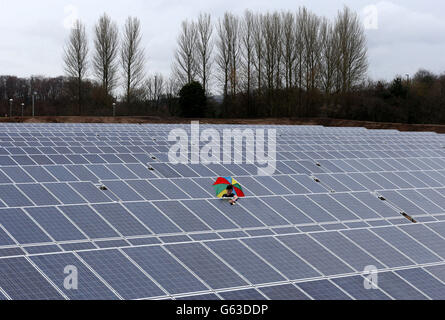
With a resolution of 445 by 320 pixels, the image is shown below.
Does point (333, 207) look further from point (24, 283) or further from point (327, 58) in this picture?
point (327, 58)

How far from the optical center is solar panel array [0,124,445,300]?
1584 cm

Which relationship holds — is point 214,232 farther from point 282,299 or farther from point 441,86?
→ point 441,86

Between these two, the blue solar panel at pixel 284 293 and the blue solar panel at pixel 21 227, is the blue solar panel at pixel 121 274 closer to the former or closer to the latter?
the blue solar panel at pixel 21 227

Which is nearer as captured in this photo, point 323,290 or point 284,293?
point 284,293

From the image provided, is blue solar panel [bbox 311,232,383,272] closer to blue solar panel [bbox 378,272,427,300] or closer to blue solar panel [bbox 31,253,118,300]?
blue solar panel [bbox 378,272,427,300]

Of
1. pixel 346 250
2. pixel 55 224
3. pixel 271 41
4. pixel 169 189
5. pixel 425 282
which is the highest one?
pixel 271 41

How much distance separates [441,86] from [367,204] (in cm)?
9428

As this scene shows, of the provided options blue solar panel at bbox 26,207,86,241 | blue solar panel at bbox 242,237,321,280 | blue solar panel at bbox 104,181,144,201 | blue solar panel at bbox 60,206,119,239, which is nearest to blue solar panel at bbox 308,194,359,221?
blue solar panel at bbox 242,237,321,280

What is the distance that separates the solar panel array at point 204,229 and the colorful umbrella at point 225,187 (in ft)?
1.48

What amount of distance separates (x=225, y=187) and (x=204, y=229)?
3.92m

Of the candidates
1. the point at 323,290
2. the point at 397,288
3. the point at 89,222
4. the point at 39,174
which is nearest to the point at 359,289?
the point at 323,290

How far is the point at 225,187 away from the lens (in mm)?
23734

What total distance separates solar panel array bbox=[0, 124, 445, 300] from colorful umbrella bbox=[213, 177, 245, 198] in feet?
1.48

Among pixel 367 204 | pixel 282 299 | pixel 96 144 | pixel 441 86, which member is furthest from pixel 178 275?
pixel 441 86
